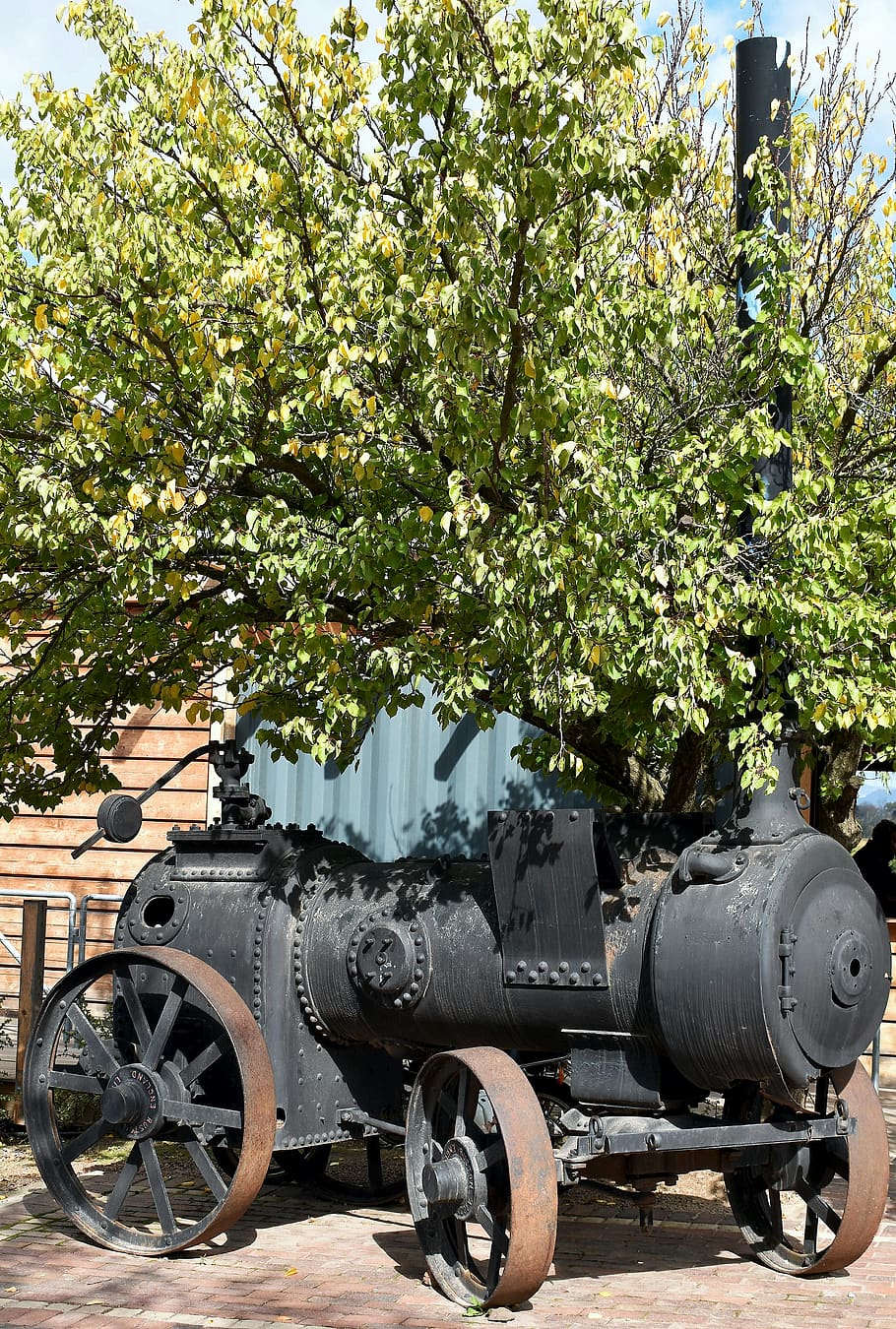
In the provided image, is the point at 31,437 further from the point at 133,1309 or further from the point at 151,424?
the point at 133,1309

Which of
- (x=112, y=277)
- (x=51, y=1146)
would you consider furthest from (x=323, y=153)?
(x=51, y=1146)

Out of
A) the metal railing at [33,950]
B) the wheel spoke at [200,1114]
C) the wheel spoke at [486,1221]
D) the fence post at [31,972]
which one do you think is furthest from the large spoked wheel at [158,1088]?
the fence post at [31,972]

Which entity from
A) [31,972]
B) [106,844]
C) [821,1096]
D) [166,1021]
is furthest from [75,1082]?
[106,844]

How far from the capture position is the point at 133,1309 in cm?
536

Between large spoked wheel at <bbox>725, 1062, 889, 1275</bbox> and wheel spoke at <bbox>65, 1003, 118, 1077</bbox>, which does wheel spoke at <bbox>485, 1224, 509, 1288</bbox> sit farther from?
wheel spoke at <bbox>65, 1003, 118, 1077</bbox>

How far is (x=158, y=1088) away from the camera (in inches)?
244

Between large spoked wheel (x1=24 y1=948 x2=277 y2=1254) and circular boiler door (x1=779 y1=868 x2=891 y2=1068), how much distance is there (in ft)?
7.27

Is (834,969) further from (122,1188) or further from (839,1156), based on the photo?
(122,1188)

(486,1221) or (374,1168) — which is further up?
(486,1221)

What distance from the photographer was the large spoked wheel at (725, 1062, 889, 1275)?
5.76 metres

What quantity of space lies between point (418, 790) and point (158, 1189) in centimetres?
537

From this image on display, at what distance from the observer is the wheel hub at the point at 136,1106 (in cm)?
616

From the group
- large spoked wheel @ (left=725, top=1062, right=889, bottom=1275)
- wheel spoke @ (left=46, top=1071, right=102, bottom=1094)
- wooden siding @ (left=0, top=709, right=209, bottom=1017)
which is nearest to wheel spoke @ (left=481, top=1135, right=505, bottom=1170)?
large spoked wheel @ (left=725, top=1062, right=889, bottom=1275)

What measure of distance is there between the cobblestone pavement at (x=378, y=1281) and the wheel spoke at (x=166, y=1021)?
821mm
